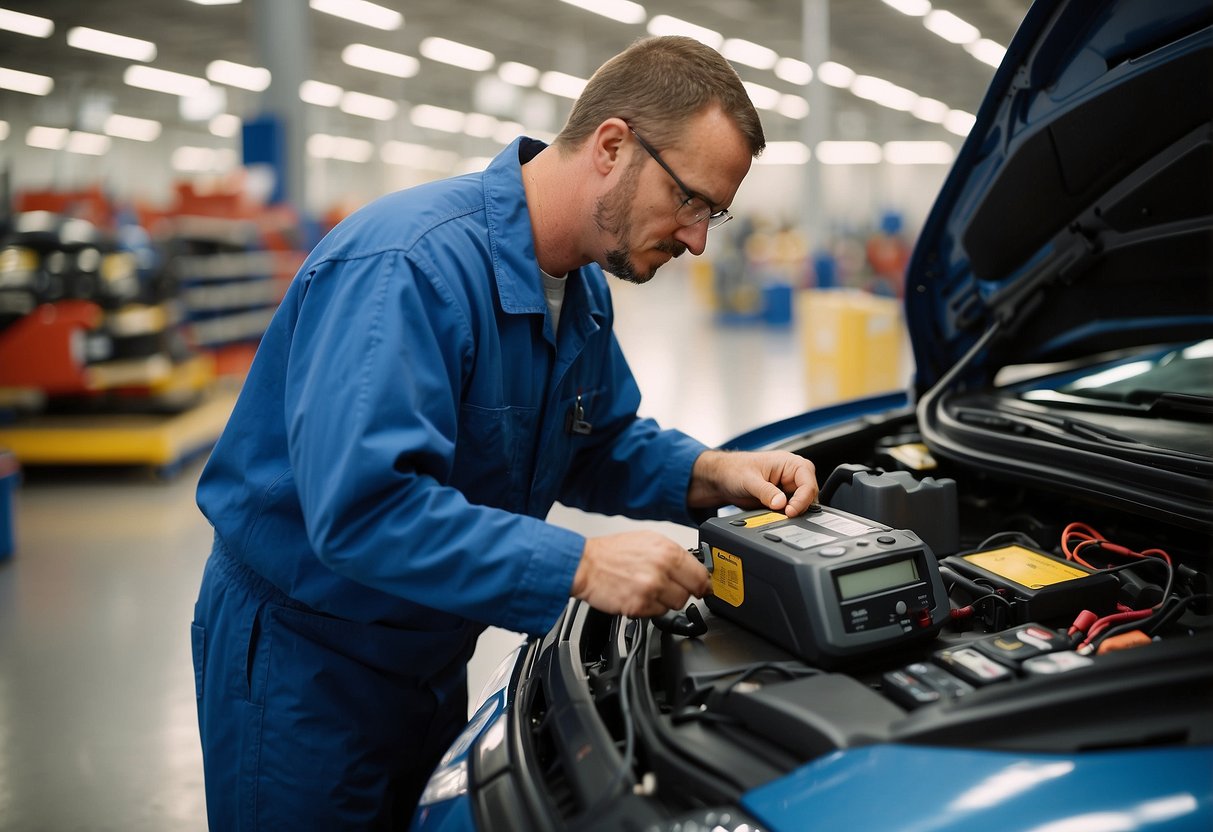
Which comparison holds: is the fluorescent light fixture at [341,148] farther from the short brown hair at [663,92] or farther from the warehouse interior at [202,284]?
the short brown hair at [663,92]

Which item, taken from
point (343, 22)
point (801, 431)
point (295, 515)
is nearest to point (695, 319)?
point (343, 22)

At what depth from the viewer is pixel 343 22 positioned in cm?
1293

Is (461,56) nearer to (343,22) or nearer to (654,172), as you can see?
(343,22)

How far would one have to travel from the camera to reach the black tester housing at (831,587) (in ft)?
3.53

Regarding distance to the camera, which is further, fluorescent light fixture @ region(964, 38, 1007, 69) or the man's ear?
fluorescent light fixture @ region(964, 38, 1007, 69)

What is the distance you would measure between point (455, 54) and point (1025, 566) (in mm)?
15344

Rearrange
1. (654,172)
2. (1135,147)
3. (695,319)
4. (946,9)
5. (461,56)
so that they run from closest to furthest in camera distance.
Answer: (654,172) → (1135,147) → (946,9) → (695,319) → (461,56)

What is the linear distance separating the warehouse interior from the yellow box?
0.02 metres

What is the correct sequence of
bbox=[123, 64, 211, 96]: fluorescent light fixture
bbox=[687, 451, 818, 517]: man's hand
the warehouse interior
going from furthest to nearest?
bbox=[123, 64, 211, 96]: fluorescent light fixture < the warehouse interior < bbox=[687, 451, 818, 517]: man's hand

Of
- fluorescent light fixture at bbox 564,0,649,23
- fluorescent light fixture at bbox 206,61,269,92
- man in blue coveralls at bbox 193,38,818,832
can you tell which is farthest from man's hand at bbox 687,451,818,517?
fluorescent light fixture at bbox 206,61,269,92

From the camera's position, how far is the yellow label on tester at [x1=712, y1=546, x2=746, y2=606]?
3.98ft

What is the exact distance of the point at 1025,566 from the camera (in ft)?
4.42

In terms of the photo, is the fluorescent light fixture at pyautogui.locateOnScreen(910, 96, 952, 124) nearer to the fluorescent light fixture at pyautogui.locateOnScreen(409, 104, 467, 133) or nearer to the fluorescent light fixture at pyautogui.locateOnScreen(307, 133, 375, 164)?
the fluorescent light fixture at pyautogui.locateOnScreen(409, 104, 467, 133)

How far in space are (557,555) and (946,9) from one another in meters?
12.6
